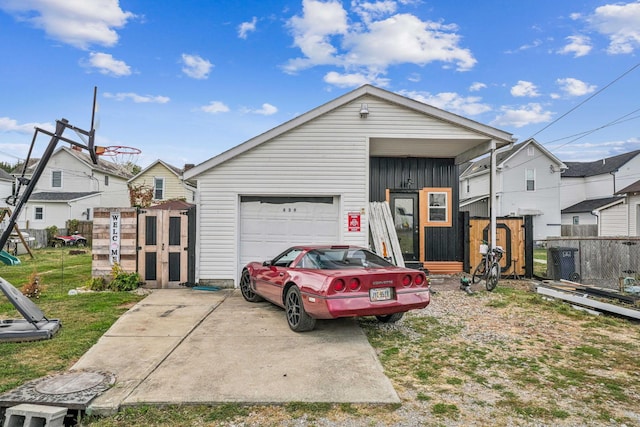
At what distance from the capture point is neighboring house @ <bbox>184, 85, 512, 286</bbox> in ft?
28.0

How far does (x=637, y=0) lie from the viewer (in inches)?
384

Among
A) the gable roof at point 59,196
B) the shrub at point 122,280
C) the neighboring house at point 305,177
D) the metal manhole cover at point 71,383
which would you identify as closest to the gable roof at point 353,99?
the neighboring house at point 305,177

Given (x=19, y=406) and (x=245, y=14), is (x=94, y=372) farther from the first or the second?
(x=245, y=14)

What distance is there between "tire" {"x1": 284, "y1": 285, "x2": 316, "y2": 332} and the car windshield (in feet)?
1.41

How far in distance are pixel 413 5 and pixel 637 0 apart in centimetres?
595

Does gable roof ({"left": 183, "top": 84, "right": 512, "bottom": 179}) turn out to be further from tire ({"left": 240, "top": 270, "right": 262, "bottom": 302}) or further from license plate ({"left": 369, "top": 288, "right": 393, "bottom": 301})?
license plate ({"left": 369, "top": 288, "right": 393, "bottom": 301})

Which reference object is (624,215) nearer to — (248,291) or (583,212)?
(583,212)

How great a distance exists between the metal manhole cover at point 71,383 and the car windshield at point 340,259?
2.73m

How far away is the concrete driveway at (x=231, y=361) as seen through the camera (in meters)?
3.10

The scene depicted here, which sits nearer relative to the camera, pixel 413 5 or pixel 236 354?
pixel 236 354

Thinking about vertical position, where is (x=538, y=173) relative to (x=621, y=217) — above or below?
above

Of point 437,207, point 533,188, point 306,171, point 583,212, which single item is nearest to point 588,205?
point 583,212

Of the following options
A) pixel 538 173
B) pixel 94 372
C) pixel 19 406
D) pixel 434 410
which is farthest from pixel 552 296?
pixel 538 173

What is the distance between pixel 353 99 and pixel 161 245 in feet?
18.8
